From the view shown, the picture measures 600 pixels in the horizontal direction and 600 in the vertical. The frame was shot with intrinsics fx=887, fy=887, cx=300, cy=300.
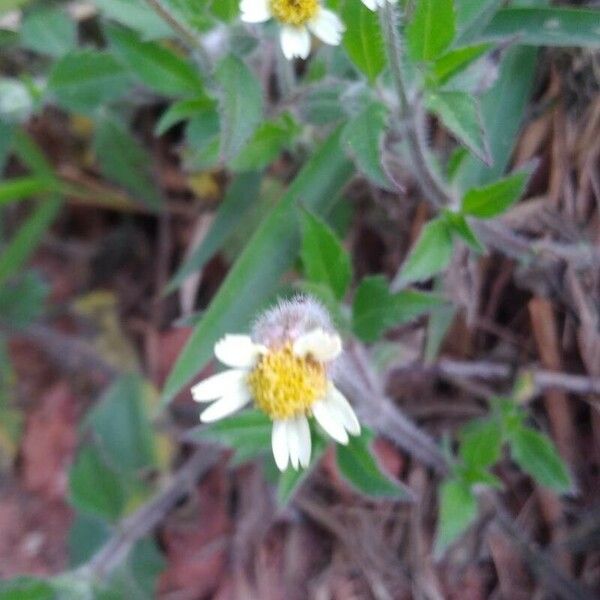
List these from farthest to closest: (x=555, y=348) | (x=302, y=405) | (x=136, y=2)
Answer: (x=555, y=348) → (x=136, y=2) → (x=302, y=405)

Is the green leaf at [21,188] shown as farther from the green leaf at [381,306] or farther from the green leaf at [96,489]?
the green leaf at [381,306]

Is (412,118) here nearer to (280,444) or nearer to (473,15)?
(473,15)

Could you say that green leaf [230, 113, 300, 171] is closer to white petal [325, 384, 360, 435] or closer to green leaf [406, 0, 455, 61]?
green leaf [406, 0, 455, 61]

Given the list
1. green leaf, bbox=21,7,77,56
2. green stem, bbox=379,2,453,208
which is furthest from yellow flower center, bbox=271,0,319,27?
green leaf, bbox=21,7,77,56

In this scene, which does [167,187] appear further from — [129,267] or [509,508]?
[509,508]

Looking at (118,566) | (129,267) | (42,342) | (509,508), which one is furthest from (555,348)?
(42,342)

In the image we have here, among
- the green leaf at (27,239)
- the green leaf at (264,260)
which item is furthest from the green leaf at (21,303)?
the green leaf at (264,260)

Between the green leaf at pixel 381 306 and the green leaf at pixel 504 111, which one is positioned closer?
the green leaf at pixel 381 306
